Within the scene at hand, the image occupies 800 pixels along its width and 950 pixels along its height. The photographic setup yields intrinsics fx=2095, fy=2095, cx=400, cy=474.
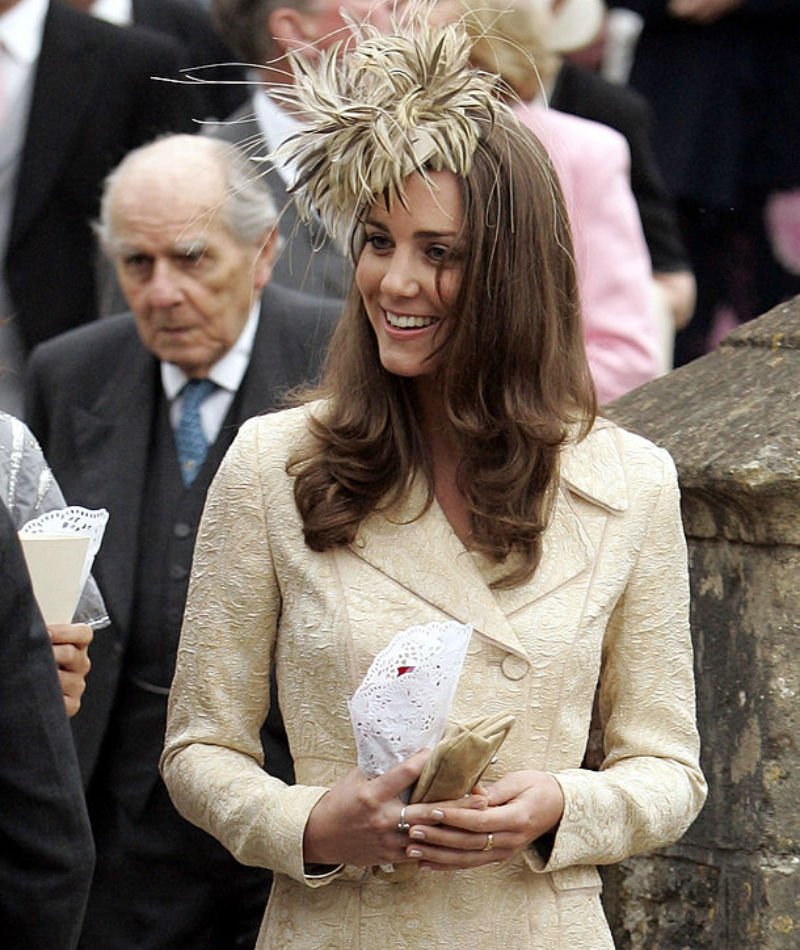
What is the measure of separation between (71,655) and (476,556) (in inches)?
25.1

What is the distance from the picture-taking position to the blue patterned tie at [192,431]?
399 cm

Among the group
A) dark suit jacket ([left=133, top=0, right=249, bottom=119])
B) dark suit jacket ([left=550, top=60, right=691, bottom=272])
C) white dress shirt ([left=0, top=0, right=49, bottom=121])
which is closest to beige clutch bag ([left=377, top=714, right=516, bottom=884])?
white dress shirt ([left=0, top=0, right=49, bottom=121])

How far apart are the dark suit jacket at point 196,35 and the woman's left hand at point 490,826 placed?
3.50m

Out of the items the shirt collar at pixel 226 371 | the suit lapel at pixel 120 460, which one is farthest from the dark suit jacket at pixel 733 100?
the suit lapel at pixel 120 460

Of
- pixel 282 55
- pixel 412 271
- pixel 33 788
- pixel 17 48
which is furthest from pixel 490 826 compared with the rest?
pixel 17 48

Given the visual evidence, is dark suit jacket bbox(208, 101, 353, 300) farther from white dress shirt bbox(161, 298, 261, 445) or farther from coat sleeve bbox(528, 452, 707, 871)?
coat sleeve bbox(528, 452, 707, 871)

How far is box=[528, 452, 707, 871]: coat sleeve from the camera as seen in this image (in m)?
2.75

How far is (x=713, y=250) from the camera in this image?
19.8 feet

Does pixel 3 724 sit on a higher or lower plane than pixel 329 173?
lower

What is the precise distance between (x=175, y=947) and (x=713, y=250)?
2975mm

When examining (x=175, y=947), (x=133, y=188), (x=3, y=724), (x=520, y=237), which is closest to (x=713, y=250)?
(x=133, y=188)

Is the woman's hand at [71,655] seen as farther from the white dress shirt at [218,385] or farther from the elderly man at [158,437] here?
the white dress shirt at [218,385]

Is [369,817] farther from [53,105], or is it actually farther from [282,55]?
[53,105]

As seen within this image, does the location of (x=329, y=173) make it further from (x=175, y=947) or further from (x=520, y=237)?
(x=175, y=947)
